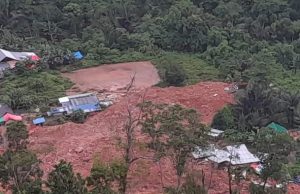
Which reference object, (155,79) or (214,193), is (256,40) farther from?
(214,193)

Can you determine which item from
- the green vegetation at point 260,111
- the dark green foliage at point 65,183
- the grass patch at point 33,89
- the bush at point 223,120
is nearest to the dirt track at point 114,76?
the grass patch at point 33,89

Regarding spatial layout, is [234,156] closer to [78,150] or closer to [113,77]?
[78,150]

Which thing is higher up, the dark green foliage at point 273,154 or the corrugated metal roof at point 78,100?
the dark green foliage at point 273,154

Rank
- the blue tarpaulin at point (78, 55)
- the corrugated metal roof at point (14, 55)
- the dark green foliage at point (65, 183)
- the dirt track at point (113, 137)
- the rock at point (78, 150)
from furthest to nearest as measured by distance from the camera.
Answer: the blue tarpaulin at point (78, 55)
the corrugated metal roof at point (14, 55)
the rock at point (78, 150)
the dirt track at point (113, 137)
the dark green foliage at point (65, 183)

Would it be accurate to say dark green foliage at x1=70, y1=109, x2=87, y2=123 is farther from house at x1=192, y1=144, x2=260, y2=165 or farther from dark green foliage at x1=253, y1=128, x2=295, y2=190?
dark green foliage at x1=253, y1=128, x2=295, y2=190

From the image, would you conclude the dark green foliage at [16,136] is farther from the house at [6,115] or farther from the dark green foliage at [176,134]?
the house at [6,115]

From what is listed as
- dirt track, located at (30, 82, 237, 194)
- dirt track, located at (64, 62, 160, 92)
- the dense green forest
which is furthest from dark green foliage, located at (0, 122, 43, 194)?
the dense green forest
